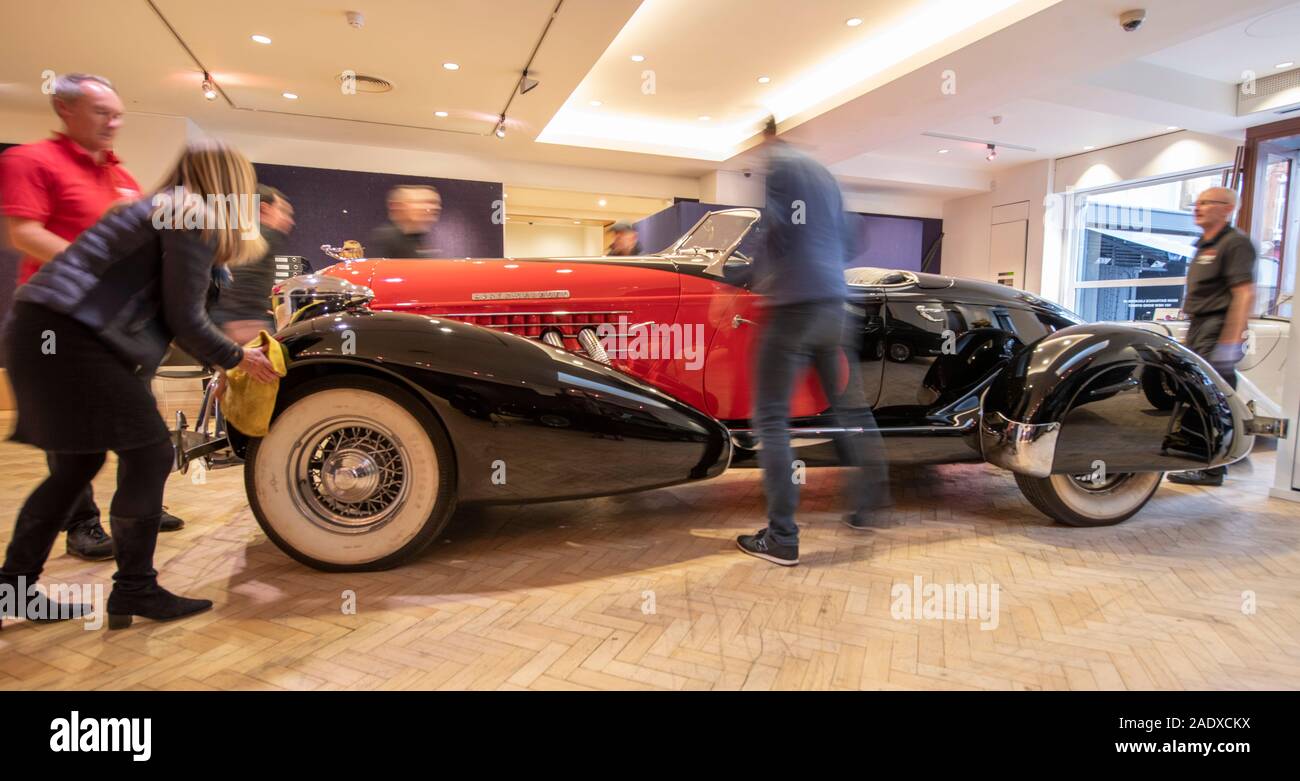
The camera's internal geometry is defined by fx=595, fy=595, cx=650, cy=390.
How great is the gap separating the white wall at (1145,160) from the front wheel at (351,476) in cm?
1171

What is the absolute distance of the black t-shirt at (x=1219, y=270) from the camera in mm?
3338

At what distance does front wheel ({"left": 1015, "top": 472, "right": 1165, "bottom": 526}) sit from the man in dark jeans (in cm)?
129

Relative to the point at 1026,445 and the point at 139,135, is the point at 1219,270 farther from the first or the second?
the point at 139,135

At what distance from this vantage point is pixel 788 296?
216 cm

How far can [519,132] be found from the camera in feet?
28.2

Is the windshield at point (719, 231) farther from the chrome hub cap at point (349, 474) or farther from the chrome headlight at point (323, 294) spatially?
the chrome hub cap at point (349, 474)

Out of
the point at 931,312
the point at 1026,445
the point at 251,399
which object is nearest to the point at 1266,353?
the point at 931,312

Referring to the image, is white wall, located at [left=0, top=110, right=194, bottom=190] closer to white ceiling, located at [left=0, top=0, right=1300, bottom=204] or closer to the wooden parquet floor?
white ceiling, located at [left=0, top=0, right=1300, bottom=204]

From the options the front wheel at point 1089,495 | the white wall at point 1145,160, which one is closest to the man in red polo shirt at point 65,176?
the front wheel at point 1089,495

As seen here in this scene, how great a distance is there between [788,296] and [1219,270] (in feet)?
10.1

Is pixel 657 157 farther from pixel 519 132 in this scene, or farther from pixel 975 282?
pixel 975 282
